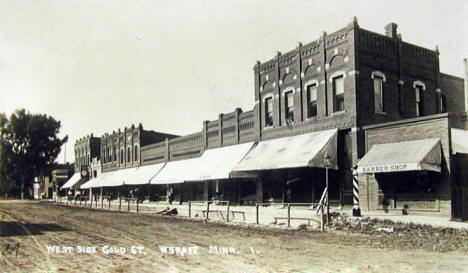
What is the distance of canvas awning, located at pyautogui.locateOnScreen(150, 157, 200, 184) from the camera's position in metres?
32.8

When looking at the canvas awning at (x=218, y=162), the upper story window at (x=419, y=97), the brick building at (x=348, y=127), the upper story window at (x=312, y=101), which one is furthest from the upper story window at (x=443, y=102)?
the canvas awning at (x=218, y=162)

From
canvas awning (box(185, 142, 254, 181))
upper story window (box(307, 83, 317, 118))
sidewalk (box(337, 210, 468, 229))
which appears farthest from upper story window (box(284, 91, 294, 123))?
sidewalk (box(337, 210, 468, 229))

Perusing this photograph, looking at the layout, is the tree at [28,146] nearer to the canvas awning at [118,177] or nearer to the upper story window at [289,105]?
the canvas awning at [118,177]

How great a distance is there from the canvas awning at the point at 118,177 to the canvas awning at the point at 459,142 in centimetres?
3306

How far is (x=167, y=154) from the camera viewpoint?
134 ft

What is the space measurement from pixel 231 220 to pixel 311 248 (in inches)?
437

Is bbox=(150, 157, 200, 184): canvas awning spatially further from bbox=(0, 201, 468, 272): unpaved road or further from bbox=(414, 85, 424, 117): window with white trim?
bbox=(0, 201, 468, 272): unpaved road

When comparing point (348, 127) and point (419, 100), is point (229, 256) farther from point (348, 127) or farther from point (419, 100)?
point (419, 100)

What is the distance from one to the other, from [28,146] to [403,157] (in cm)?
6551

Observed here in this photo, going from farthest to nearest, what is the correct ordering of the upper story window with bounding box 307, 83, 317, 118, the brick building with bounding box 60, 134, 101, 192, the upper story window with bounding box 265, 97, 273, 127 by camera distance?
the brick building with bounding box 60, 134, 101, 192
the upper story window with bounding box 265, 97, 273, 127
the upper story window with bounding box 307, 83, 317, 118

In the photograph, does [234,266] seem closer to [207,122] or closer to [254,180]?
[254,180]

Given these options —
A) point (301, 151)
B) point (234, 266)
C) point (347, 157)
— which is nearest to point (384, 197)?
point (347, 157)

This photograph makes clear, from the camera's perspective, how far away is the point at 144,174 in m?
41.9

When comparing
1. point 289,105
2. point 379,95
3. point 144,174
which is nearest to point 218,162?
point 289,105
